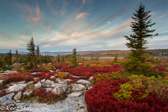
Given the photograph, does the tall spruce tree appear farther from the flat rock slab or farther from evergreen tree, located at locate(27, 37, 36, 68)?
evergreen tree, located at locate(27, 37, 36, 68)

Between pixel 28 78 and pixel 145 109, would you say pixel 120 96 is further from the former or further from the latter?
pixel 28 78

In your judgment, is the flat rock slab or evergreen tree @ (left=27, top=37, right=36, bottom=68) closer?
the flat rock slab

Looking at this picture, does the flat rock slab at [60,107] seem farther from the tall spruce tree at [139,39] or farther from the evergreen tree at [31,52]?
the evergreen tree at [31,52]

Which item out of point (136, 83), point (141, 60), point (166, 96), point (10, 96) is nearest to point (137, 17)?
point (141, 60)

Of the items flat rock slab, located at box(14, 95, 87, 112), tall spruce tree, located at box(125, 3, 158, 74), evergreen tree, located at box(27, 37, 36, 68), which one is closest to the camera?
A: flat rock slab, located at box(14, 95, 87, 112)

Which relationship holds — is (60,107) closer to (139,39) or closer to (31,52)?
(139,39)

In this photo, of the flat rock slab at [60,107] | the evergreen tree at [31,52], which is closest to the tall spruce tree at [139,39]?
the flat rock slab at [60,107]

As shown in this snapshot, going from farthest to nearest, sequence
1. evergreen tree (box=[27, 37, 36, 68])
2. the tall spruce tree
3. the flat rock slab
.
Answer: evergreen tree (box=[27, 37, 36, 68]) → the tall spruce tree → the flat rock slab

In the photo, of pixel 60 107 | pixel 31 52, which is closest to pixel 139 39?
pixel 60 107

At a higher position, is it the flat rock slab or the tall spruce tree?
the tall spruce tree

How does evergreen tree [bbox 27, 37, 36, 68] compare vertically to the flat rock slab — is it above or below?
above

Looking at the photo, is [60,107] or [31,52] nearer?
[60,107]

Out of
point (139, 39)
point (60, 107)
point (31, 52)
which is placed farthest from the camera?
point (31, 52)

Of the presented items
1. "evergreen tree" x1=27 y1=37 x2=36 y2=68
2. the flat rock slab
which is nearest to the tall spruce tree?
the flat rock slab
